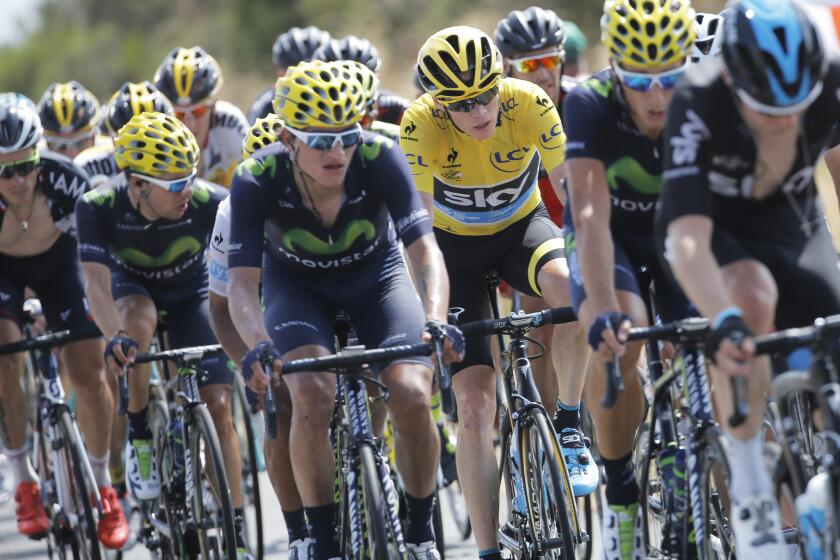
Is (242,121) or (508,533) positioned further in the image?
(242,121)

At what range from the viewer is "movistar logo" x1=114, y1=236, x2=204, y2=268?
839cm

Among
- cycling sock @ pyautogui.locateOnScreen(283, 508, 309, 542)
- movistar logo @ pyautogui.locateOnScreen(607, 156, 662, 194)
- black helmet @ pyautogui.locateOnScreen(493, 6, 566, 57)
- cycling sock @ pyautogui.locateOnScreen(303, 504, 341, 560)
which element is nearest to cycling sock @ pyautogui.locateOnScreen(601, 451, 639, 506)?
movistar logo @ pyautogui.locateOnScreen(607, 156, 662, 194)

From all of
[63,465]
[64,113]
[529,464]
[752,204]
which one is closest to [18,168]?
[63,465]

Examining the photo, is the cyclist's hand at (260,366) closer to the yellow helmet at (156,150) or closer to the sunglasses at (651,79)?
the sunglasses at (651,79)

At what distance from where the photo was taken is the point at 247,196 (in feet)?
21.1

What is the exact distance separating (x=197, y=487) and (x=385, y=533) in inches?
80.1

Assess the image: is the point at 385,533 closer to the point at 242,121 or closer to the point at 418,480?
the point at 418,480

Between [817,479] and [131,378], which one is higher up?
[131,378]

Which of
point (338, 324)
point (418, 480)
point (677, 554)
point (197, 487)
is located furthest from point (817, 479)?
point (197, 487)

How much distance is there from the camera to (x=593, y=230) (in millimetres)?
5688

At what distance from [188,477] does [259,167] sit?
1885 millimetres

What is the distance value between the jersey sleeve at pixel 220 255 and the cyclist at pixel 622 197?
6.39ft

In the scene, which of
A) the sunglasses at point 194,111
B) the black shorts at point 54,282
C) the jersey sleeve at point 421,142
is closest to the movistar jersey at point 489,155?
the jersey sleeve at point 421,142

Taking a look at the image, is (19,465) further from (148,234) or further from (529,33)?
(529,33)
